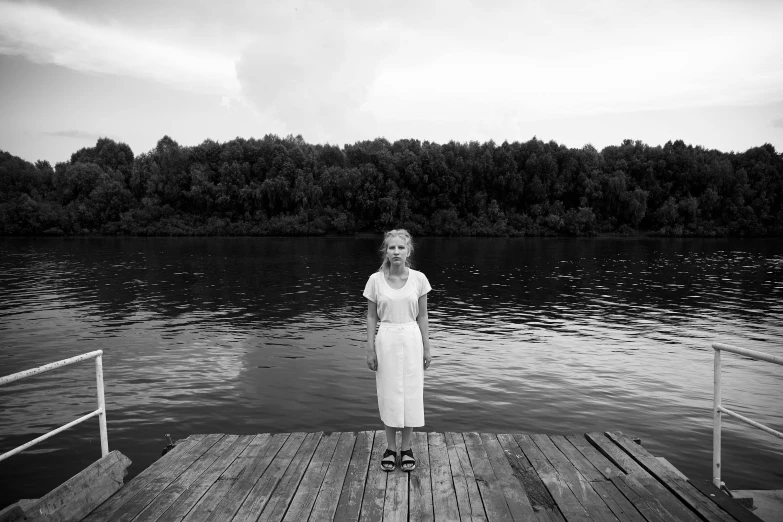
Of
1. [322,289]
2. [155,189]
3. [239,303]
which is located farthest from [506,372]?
[155,189]

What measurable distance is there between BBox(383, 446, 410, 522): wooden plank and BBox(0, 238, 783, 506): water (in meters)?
5.07

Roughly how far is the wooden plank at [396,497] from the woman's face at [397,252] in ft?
7.38

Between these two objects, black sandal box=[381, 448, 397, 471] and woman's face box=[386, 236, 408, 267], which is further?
black sandal box=[381, 448, 397, 471]

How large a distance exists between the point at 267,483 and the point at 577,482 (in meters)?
3.21

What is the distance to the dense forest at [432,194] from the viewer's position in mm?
→ 94062

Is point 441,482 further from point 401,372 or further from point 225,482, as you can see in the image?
point 225,482

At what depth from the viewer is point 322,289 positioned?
31.2 meters

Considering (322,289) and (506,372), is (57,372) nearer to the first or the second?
(506,372)

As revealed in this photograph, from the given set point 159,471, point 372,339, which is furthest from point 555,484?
point 159,471

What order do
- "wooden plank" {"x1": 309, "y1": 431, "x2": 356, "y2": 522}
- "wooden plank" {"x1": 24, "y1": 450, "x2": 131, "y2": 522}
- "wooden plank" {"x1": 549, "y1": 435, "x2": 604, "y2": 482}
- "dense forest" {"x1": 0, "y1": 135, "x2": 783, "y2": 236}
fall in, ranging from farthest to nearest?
"dense forest" {"x1": 0, "y1": 135, "x2": 783, "y2": 236}
"wooden plank" {"x1": 549, "y1": 435, "x2": 604, "y2": 482}
"wooden plank" {"x1": 309, "y1": 431, "x2": 356, "y2": 522}
"wooden plank" {"x1": 24, "y1": 450, "x2": 131, "y2": 522}

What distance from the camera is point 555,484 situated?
5.64 metres

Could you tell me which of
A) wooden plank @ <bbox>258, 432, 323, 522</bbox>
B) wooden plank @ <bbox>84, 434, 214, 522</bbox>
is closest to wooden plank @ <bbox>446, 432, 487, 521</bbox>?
wooden plank @ <bbox>258, 432, 323, 522</bbox>

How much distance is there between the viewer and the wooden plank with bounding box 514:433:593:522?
16.5 feet

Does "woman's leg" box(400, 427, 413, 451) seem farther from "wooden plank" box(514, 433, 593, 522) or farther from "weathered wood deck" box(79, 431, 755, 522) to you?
"wooden plank" box(514, 433, 593, 522)
